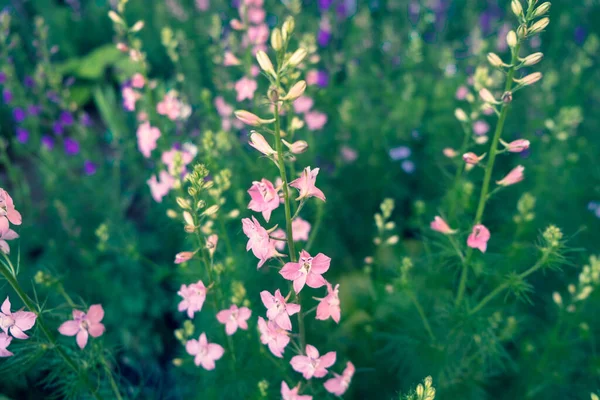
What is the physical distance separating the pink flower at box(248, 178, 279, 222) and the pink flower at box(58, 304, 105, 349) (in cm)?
93

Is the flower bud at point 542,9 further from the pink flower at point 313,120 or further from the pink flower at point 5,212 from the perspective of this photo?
the pink flower at point 5,212

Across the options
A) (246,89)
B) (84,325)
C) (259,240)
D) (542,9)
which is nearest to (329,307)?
(259,240)

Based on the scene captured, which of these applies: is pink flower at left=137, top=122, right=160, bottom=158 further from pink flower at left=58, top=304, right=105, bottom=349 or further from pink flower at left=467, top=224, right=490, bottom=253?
pink flower at left=467, top=224, right=490, bottom=253

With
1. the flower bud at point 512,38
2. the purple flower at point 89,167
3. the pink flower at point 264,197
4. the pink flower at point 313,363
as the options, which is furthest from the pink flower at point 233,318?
the purple flower at point 89,167

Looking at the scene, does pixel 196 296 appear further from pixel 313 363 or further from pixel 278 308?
pixel 313 363

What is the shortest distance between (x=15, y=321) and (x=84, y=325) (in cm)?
33

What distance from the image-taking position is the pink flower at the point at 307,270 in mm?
1707

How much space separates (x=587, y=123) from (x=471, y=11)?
6.64 feet

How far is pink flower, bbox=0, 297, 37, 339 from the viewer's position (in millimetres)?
1788

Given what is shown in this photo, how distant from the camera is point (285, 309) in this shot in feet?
5.87

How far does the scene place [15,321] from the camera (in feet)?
5.98

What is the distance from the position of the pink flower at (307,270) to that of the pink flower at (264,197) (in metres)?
0.20

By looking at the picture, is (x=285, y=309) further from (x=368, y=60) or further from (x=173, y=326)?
(x=368, y=60)

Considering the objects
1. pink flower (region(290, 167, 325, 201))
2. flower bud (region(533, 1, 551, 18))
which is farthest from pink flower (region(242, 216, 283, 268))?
flower bud (region(533, 1, 551, 18))
